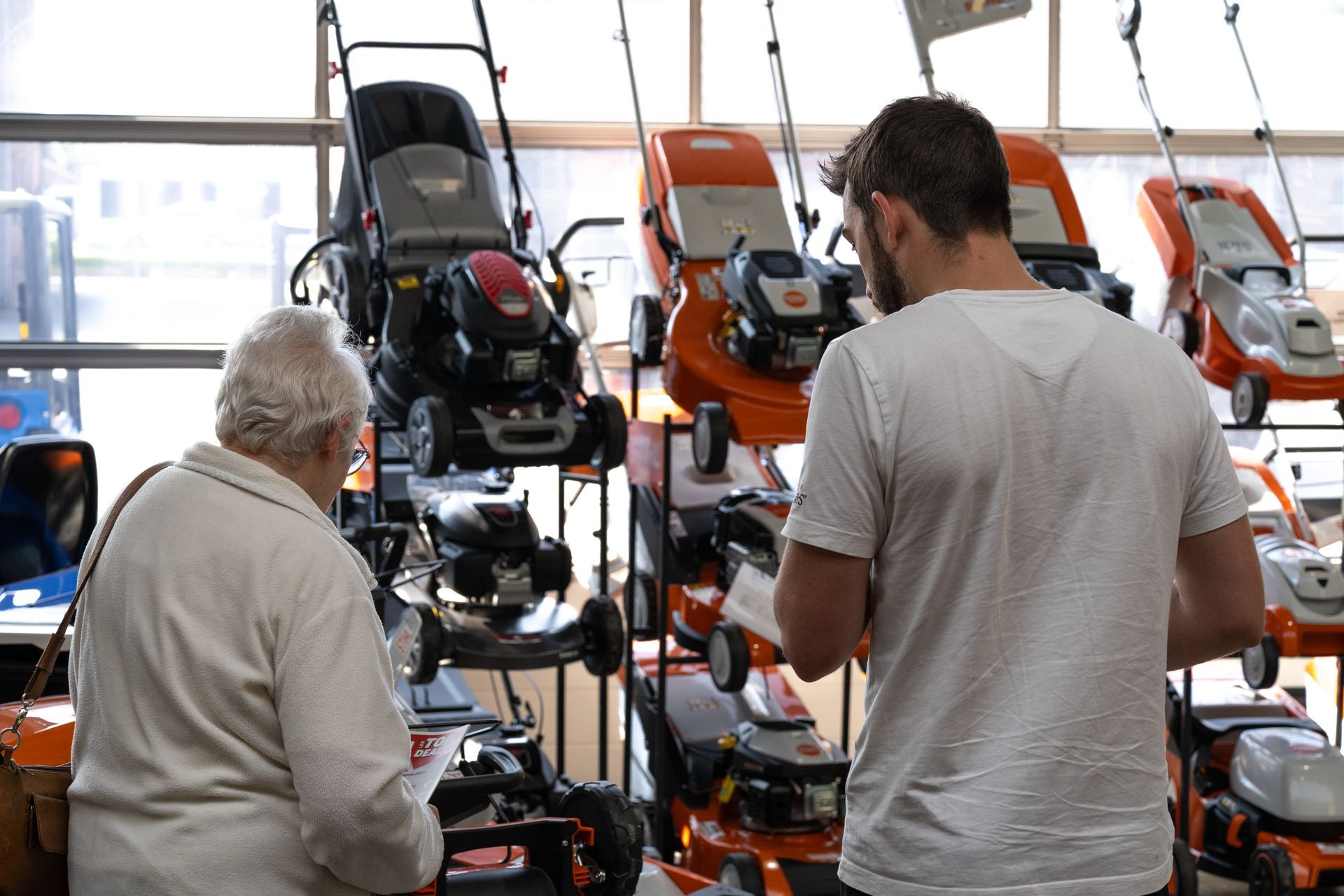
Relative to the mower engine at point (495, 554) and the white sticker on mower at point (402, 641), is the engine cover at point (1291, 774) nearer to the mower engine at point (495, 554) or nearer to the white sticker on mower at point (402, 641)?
the mower engine at point (495, 554)

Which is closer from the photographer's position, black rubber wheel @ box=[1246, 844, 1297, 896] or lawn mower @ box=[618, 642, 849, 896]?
lawn mower @ box=[618, 642, 849, 896]

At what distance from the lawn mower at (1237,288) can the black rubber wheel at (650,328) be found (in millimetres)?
1663

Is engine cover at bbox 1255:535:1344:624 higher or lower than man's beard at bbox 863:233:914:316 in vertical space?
lower

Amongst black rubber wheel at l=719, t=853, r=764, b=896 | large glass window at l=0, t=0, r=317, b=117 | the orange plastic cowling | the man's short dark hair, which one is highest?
large glass window at l=0, t=0, r=317, b=117

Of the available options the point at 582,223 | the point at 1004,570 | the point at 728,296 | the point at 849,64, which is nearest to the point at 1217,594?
the point at 1004,570

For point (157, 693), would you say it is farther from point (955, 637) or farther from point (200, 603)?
point (955, 637)

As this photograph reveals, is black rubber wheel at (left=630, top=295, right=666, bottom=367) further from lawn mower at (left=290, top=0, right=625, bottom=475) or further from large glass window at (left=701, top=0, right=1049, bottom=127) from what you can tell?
large glass window at (left=701, top=0, right=1049, bottom=127)

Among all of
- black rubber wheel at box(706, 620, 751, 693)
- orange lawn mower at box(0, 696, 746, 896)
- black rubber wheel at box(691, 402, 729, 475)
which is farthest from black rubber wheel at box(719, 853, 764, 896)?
orange lawn mower at box(0, 696, 746, 896)

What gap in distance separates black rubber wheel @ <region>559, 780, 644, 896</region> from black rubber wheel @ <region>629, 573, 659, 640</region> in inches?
80.2

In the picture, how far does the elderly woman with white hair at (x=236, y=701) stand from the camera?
5.26ft

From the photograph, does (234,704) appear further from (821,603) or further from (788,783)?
(788,783)

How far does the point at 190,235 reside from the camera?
19.5ft

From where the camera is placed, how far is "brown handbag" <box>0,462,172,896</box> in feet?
5.69

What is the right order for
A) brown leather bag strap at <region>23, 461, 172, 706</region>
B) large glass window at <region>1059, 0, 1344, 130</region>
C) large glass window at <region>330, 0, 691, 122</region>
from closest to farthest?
brown leather bag strap at <region>23, 461, 172, 706</region>, large glass window at <region>330, 0, 691, 122</region>, large glass window at <region>1059, 0, 1344, 130</region>
